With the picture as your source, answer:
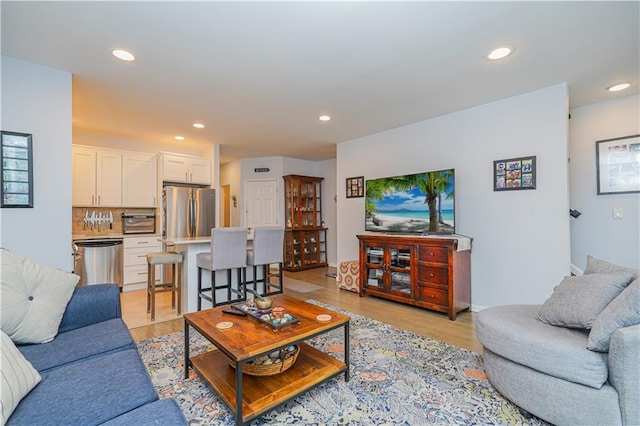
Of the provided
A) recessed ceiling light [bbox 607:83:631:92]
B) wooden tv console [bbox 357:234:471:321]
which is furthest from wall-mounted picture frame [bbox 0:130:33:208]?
recessed ceiling light [bbox 607:83:631:92]

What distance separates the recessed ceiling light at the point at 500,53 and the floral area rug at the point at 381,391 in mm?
2479

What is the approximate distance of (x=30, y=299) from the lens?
67.5 inches

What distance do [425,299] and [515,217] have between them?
1.39 m

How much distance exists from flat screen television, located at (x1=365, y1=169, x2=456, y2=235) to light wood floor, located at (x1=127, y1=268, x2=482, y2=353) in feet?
3.34

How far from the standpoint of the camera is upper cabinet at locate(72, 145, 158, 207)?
4.44 metres

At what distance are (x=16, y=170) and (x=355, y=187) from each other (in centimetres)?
409

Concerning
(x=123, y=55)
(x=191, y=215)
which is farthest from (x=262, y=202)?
(x=123, y=55)

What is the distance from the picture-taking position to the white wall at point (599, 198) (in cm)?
317

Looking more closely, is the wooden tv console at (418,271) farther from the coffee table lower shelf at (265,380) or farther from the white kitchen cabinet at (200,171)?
→ the white kitchen cabinet at (200,171)

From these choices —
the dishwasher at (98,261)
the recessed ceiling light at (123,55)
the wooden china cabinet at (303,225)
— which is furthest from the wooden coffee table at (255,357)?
the wooden china cabinet at (303,225)

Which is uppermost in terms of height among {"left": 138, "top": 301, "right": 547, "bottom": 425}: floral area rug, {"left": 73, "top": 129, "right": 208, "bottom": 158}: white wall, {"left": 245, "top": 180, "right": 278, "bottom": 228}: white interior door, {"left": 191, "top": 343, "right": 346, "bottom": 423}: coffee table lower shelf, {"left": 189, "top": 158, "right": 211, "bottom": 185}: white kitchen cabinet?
{"left": 73, "top": 129, "right": 208, "bottom": 158}: white wall

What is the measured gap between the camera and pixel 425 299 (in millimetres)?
3559

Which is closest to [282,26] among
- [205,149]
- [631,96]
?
[631,96]

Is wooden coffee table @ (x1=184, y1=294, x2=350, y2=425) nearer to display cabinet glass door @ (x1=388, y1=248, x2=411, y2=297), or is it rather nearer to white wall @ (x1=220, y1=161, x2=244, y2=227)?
display cabinet glass door @ (x1=388, y1=248, x2=411, y2=297)
